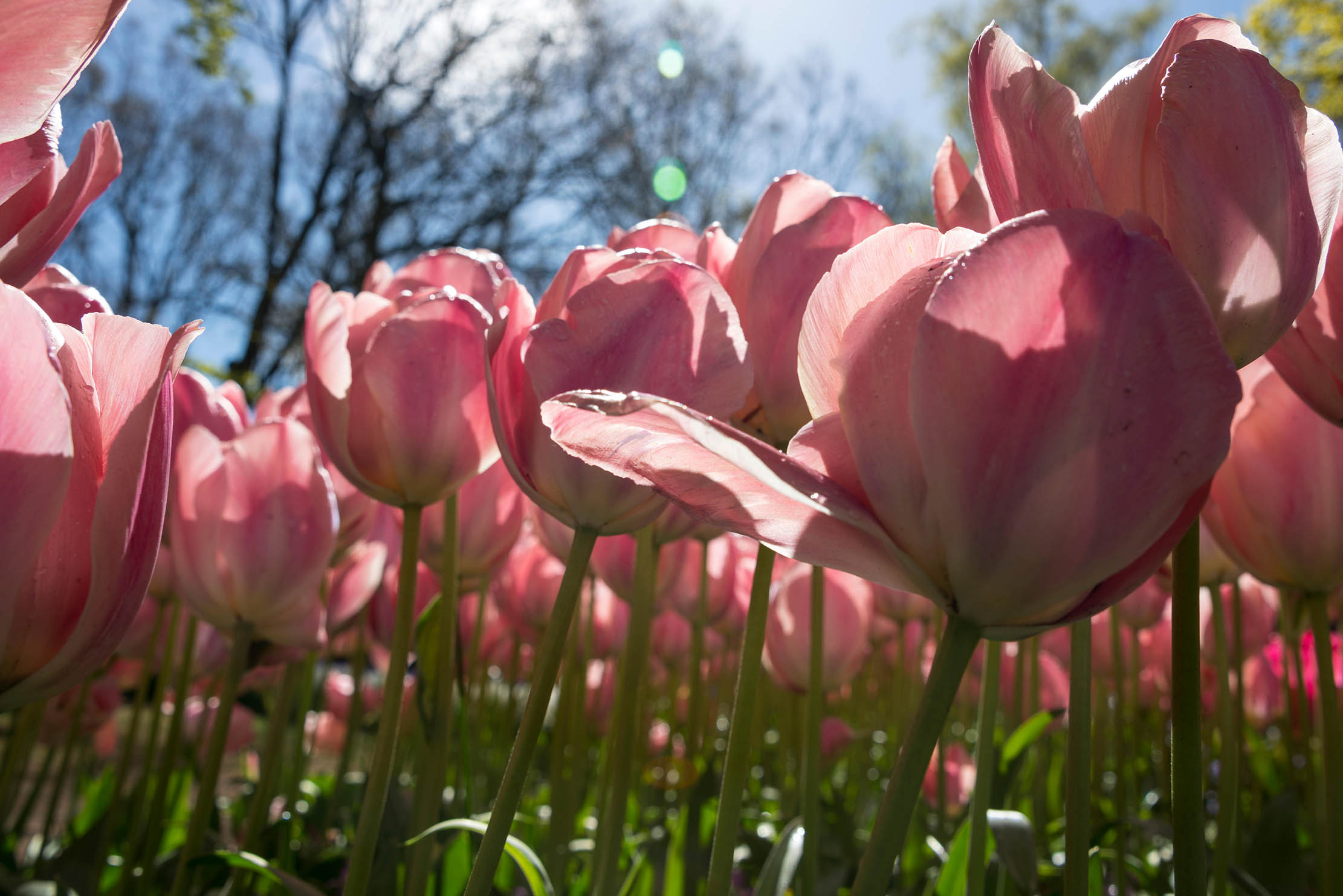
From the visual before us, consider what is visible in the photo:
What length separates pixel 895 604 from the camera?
1.71m

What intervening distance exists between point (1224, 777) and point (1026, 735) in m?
0.16

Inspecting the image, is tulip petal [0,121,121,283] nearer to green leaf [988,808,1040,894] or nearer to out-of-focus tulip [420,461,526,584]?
out-of-focus tulip [420,461,526,584]

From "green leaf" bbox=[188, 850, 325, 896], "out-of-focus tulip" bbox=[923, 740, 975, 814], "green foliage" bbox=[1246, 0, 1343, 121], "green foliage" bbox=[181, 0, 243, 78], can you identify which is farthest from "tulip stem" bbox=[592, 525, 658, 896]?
"green foliage" bbox=[1246, 0, 1343, 121]

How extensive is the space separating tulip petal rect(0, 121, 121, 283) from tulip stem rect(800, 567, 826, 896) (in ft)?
1.60

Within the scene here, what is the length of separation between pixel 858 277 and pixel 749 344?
0.20m

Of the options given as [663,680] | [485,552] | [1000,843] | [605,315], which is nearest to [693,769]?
[485,552]

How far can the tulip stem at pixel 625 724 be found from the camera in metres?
0.60

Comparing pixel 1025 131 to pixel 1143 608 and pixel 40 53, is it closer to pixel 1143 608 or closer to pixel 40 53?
pixel 40 53

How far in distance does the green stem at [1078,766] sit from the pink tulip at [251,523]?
0.57m

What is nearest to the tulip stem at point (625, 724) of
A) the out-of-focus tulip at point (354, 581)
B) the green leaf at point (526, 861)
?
the green leaf at point (526, 861)

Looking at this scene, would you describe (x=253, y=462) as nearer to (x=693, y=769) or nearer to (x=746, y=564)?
(x=693, y=769)

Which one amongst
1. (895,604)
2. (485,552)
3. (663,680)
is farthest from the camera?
(663,680)

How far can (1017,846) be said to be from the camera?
61cm

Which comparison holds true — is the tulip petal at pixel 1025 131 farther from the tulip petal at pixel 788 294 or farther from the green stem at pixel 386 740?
the green stem at pixel 386 740
